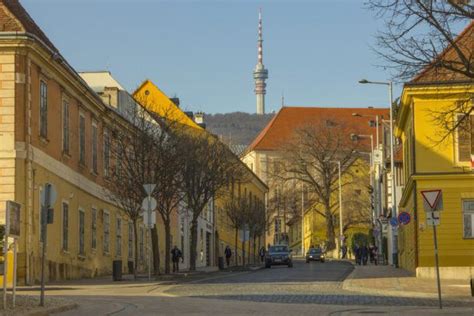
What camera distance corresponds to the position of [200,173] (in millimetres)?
49969

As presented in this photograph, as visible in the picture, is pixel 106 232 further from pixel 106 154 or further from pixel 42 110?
pixel 42 110

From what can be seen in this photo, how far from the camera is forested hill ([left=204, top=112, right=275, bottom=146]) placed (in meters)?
169

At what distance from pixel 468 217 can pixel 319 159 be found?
169 feet

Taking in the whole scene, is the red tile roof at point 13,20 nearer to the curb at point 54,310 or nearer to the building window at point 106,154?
the building window at point 106,154

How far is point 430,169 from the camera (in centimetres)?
3819

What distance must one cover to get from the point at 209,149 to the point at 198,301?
27.5 meters

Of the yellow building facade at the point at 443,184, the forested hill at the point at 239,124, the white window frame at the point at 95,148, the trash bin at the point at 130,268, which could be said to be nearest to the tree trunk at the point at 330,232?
the trash bin at the point at 130,268

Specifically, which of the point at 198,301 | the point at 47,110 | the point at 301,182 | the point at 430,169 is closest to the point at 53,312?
the point at 198,301

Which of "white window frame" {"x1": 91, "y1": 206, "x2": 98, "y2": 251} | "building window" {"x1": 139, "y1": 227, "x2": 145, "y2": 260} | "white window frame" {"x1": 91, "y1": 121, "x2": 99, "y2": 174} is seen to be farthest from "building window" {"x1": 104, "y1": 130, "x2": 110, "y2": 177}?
"building window" {"x1": 139, "y1": 227, "x2": 145, "y2": 260}

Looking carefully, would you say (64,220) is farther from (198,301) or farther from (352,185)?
(352,185)

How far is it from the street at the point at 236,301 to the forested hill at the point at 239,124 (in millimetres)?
133817

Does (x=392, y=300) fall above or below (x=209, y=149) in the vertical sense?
below

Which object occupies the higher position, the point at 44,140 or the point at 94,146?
the point at 94,146

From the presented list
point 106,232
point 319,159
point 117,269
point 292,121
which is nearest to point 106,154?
point 106,232
